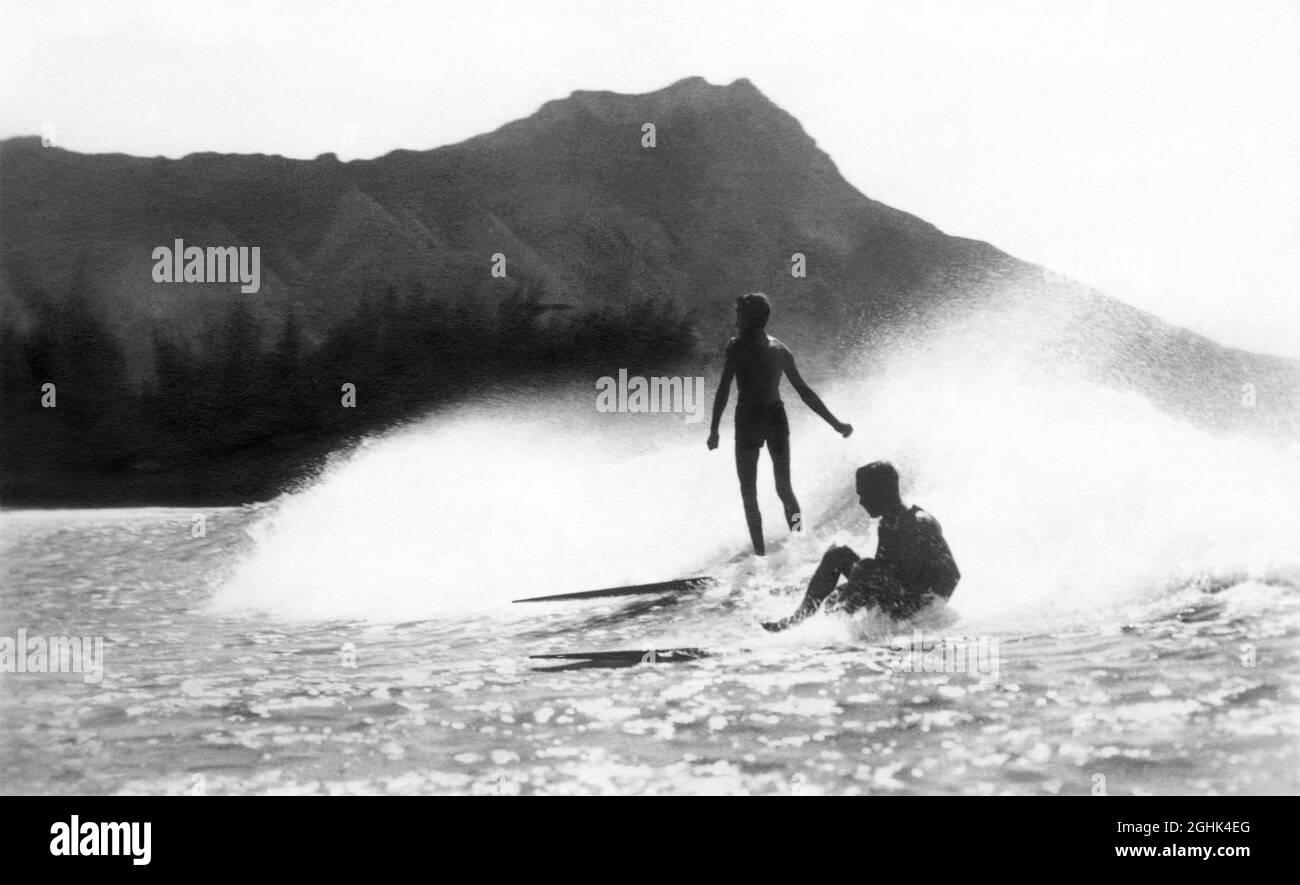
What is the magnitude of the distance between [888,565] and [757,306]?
1.48m

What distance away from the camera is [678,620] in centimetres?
554

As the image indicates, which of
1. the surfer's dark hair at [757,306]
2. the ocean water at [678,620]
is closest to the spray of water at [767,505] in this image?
the ocean water at [678,620]

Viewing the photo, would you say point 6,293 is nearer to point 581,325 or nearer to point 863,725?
point 581,325

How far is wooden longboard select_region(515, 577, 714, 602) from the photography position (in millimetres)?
5523

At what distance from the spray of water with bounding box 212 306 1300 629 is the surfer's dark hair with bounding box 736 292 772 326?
501mm

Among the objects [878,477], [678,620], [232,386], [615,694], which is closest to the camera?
[615,694]

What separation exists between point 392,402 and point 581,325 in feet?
3.54

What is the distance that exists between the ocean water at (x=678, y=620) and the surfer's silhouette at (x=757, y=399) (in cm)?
11

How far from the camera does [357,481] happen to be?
221 inches

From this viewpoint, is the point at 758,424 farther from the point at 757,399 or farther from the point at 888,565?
the point at 888,565

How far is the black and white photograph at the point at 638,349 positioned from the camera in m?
5.44

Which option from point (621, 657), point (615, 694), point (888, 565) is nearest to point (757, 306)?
point (888, 565)

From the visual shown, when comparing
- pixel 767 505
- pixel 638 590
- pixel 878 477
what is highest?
pixel 878 477

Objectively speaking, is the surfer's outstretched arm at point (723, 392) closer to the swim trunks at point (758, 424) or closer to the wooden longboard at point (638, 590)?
the swim trunks at point (758, 424)
